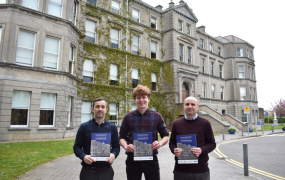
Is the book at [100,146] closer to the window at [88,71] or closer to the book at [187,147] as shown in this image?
the book at [187,147]

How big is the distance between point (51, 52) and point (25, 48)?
5.64 feet

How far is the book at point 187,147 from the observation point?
3125 mm

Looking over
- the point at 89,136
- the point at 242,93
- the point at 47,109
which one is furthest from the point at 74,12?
the point at 242,93

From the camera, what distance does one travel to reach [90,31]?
19594 millimetres

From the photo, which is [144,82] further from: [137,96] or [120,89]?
[137,96]

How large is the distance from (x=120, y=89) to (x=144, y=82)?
11.9ft

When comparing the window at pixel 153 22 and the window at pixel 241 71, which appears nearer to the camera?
the window at pixel 153 22

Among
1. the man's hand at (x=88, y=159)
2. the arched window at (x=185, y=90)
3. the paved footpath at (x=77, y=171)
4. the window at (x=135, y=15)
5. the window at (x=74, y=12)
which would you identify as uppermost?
the window at (x=135, y=15)

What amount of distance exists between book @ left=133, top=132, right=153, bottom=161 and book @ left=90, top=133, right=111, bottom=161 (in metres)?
0.46

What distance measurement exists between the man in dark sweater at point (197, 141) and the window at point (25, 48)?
1382 centimetres

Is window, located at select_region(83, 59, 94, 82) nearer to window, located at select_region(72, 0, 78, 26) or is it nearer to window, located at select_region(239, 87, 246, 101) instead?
window, located at select_region(72, 0, 78, 26)

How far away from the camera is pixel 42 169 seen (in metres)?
6.61

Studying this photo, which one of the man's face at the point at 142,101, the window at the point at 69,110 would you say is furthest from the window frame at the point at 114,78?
the man's face at the point at 142,101

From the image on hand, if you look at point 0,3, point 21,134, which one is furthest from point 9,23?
point 21,134
